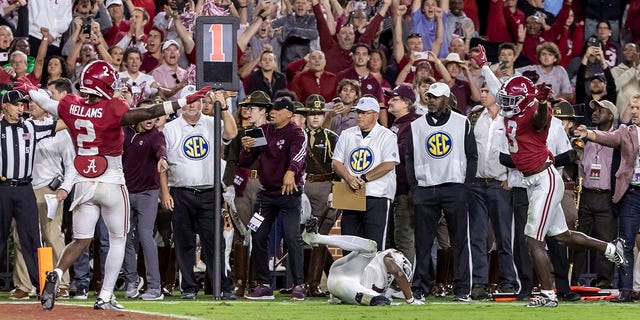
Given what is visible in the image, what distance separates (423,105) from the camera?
711 inches

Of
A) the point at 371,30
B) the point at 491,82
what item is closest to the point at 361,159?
the point at 491,82

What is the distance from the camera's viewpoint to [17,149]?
16.0m

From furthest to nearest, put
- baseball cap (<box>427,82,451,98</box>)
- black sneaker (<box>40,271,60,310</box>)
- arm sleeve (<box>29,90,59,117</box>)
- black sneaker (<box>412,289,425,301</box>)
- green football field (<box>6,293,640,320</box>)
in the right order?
baseball cap (<box>427,82,451,98</box>)
black sneaker (<box>412,289,425,301</box>)
arm sleeve (<box>29,90,59,117</box>)
green football field (<box>6,293,640,320</box>)
black sneaker (<box>40,271,60,310</box>)

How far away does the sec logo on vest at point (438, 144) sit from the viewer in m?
15.7

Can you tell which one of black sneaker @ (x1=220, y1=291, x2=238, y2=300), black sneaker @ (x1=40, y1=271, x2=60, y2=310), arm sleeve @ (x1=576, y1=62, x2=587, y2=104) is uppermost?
arm sleeve @ (x1=576, y1=62, x2=587, y2=104)

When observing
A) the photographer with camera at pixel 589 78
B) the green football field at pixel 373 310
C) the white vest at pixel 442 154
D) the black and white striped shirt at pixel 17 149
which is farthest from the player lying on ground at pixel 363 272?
the photographer with camera at pixel 589 78

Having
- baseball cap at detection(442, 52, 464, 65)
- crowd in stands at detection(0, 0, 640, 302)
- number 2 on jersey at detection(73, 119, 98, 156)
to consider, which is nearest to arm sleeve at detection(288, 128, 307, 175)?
crowd in stands at detection(0, 0, 640, 302)

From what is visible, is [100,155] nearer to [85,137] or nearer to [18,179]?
[85,137]

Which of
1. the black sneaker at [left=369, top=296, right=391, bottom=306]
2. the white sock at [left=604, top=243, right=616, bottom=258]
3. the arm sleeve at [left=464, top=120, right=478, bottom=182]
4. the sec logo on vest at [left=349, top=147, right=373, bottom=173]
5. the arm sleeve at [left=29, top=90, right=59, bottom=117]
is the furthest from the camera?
the sec logo on vest at [left=349, top=147, right=373, bottom=173]

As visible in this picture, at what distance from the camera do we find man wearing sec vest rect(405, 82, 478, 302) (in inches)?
614

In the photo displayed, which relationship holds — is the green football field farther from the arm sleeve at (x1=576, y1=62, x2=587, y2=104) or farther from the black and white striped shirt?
the arm sleeve at (x1=576, y1=62, x2=587, y2=104)

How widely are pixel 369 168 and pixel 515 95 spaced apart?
206 cm

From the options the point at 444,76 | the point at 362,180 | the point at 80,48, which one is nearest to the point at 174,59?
the point at 80,48

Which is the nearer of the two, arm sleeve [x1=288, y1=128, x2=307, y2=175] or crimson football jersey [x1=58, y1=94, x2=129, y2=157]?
crimson football jersey [x1=58, y1=94, x2=129, y2=157]
